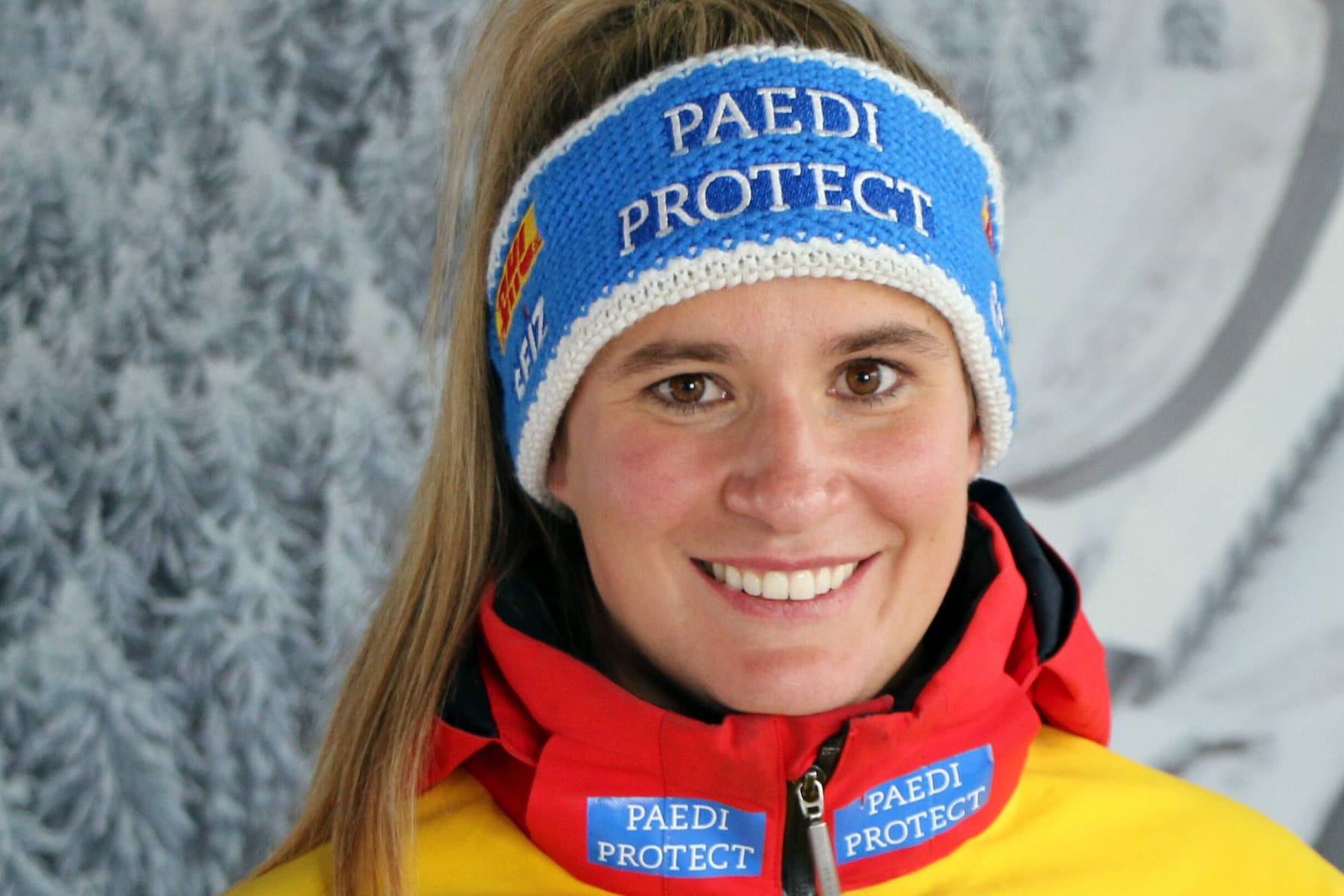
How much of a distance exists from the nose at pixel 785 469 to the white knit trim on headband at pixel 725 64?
0.36 meters

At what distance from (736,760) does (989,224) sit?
0.67m

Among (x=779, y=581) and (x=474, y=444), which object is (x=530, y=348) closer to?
(x=474, y=444)

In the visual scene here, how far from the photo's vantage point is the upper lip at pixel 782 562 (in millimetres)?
1438

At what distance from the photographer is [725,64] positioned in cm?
145

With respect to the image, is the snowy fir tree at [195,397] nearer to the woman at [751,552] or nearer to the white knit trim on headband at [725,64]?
the woman at [751,552]

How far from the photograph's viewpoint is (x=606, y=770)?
146cm

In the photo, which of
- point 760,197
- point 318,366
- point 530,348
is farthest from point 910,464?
point 318,366

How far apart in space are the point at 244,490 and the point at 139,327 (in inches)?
11.5

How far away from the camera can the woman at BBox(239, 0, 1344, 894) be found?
138 cm

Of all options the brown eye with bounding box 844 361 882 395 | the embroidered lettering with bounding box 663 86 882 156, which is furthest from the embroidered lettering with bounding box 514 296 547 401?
the brown eye with bounding box 844 361 882 395

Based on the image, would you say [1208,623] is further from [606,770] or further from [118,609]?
[118,609]

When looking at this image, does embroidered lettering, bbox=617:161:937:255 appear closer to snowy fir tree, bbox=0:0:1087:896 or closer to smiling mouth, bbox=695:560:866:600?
smiling mouth, bbox=695:560:866:600

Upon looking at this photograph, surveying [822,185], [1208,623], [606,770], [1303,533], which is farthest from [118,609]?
[1303,533]

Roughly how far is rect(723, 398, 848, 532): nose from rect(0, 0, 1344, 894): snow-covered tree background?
0.72m
